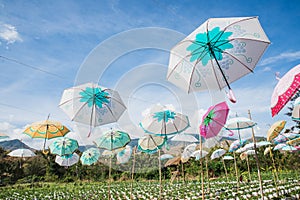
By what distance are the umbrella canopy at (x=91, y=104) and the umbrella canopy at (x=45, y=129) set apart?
2.18 m

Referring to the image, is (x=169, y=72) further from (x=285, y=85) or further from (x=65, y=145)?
(x=65, y=145)

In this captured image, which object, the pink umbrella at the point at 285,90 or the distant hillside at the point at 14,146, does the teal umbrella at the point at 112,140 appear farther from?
the distant hillside at the point at 14,146

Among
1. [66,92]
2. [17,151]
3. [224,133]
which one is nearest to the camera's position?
[66,92]

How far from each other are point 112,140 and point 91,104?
239 centimetres

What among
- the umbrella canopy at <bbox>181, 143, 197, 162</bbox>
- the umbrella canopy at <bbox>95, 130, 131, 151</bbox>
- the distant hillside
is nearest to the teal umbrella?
the umbrella canopy at <bbox>95, 130, 131, 151</bbox>

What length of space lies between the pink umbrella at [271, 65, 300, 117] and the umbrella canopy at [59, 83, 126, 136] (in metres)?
4.37

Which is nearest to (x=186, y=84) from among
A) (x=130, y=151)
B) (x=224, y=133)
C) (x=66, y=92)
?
(x=66, y=92)

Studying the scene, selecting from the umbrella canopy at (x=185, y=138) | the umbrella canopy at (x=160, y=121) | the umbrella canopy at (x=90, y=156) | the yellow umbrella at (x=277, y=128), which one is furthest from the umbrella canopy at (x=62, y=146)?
the yellow umbrella at (x=277, y=128)

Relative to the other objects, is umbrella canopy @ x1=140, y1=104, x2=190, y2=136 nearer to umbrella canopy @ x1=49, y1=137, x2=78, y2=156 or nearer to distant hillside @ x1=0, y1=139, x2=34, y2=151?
umbrella canopy @ x1=49, y1=137, x2=78, y2=156

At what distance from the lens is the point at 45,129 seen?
8.57 meters

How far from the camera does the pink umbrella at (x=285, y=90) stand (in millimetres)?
3547

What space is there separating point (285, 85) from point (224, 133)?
225 inches

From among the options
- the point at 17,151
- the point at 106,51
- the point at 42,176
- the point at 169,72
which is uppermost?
the point at 106,51

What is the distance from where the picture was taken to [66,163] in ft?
54.1
